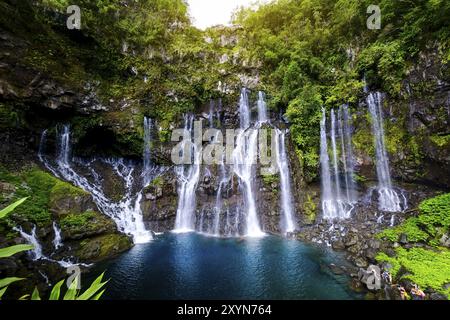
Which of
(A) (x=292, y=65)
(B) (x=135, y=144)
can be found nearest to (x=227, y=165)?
(B) (x=135, y=144)

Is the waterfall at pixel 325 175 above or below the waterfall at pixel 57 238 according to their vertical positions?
above

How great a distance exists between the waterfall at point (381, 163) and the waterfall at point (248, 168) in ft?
22.9

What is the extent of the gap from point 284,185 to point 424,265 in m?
7.55

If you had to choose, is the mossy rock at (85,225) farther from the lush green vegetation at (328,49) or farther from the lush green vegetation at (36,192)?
the lush green vegetation at (328,49)

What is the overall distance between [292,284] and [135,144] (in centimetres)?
1272

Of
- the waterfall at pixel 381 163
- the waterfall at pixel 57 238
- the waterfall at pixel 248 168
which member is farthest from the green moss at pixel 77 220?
the waterfall at pixel 381 163

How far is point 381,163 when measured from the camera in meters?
13.7

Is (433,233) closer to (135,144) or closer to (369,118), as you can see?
(369,118)

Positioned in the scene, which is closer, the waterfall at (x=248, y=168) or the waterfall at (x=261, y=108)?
the waterfall at (x=248, y=168)

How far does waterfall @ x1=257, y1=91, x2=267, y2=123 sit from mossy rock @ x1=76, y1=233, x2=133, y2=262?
1192cm

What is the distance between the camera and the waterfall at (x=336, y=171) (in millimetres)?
13938

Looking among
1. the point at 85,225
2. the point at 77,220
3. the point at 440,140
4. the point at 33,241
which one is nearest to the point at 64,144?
the point at 77,220

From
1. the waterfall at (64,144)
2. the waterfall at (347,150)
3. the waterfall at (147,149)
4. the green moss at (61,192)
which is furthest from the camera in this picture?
the waterfall at (147,149)
